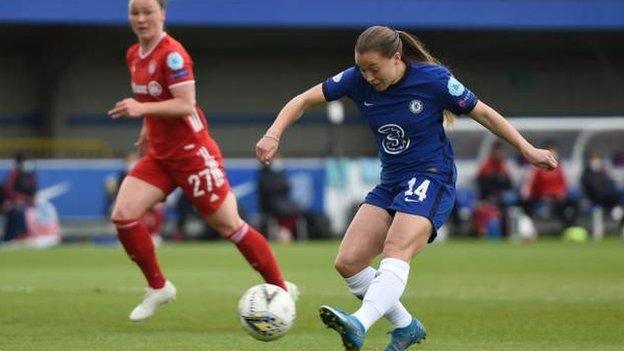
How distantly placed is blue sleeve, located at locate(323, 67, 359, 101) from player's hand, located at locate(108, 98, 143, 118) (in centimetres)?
154

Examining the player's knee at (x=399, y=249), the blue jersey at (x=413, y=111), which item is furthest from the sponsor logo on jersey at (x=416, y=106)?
the player's knee at (x=399, y=249)

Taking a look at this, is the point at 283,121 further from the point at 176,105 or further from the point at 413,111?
the point at 176,105

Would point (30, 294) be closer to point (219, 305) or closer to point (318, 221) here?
point (219, 305)

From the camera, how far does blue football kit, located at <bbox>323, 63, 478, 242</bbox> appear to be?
857 cm

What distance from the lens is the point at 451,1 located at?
3691 centimetres

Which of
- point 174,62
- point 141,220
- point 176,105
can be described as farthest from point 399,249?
point 141,220

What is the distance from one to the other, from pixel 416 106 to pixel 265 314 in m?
1.52

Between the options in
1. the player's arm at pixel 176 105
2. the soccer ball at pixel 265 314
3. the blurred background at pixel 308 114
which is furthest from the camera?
the blurred background at pixel 308 114

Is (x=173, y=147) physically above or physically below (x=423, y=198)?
below

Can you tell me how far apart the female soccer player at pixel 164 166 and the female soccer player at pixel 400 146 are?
6.99ft

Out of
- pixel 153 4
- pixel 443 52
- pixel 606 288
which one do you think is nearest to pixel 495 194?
pixel 443 52

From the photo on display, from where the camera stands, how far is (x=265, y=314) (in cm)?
828

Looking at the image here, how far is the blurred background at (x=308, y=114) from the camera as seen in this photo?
97.9ft

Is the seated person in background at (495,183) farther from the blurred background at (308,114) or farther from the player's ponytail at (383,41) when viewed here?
the player's ponytail at (383,41)
